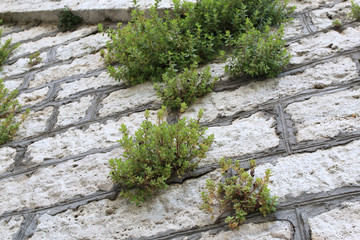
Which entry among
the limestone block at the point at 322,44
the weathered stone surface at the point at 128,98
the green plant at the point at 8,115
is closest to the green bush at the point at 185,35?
the weathered stone surface at the point at 128,98

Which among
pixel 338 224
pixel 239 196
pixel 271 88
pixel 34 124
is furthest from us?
pixel 34 124

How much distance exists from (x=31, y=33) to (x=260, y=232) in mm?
3602

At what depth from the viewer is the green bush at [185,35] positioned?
273 cm

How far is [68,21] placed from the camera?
392 cm

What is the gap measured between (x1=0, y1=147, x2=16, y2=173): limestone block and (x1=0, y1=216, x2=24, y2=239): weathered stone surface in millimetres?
508

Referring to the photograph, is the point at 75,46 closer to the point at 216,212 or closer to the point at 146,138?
the point at 146,138

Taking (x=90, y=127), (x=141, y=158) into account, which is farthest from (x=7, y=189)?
(x=141, y=158)

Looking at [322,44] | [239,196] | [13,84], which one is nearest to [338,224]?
[239,196]

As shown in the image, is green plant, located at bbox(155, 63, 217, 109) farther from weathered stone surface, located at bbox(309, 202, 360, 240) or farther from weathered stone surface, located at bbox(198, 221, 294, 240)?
weathered stone surface, located at bbox(309, 202, 360, 240)

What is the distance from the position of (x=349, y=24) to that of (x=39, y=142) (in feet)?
8.19

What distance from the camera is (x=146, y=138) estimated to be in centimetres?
205

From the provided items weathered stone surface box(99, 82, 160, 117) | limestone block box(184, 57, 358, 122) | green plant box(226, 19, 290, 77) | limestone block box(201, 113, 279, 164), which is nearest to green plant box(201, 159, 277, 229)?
limestone block box(201, 113, 279, 164)

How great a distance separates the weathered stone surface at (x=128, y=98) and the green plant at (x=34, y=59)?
124cm

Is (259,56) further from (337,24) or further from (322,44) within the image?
(337,24)
